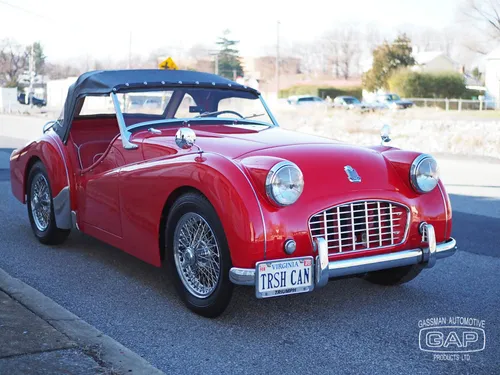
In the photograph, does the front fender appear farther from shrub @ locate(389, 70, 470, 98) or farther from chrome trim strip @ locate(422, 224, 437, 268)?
shrub @ locate(389, 70, 470, 98)

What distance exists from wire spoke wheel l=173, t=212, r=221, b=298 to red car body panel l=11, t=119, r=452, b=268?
0.21 m

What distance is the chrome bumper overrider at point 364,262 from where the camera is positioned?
3961 millimetres

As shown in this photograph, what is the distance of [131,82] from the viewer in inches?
229

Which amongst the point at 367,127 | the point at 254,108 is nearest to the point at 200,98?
the point at 254,108

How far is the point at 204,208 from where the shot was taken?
4223mm

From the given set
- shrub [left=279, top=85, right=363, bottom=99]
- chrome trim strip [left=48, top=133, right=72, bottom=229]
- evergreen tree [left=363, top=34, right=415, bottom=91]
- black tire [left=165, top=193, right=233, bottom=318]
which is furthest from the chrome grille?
shrub [left=279, top=85, right=363, bottom=99]

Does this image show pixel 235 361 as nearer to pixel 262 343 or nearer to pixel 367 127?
pixel 262 343

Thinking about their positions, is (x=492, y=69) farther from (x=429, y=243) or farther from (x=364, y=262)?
(x=364, y=262)

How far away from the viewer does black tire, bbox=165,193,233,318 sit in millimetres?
4113

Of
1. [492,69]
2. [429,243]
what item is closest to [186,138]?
[429,243]

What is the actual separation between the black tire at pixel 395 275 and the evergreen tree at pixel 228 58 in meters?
83.9

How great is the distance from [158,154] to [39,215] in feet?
7.13

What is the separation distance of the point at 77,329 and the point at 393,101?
42.3 metres

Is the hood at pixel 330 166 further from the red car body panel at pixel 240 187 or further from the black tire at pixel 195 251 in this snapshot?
the black tire at pixel 195 251
